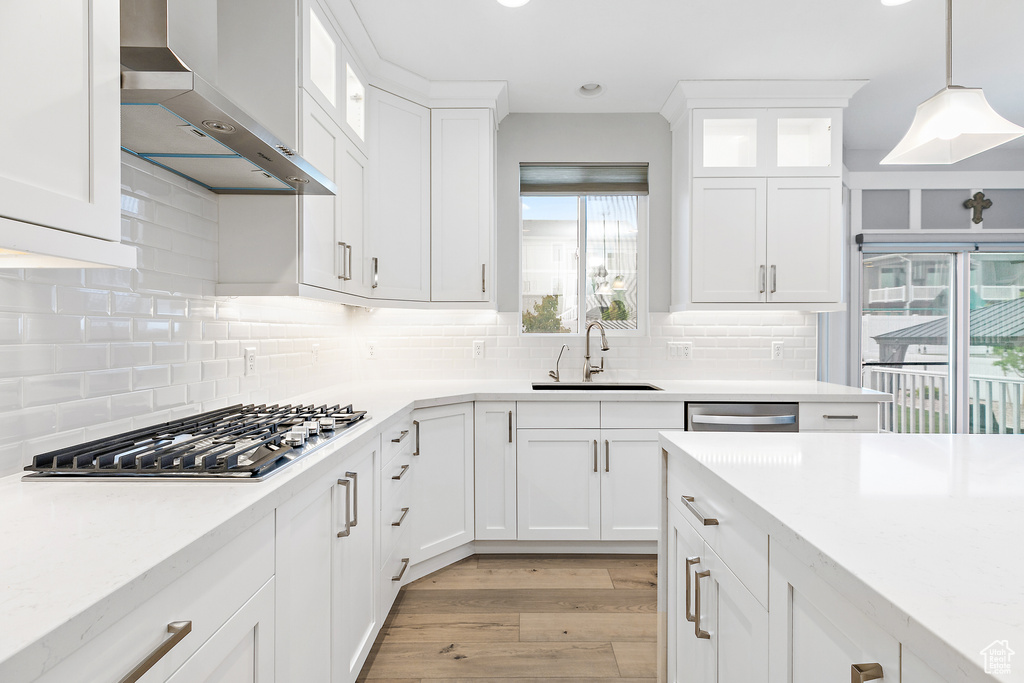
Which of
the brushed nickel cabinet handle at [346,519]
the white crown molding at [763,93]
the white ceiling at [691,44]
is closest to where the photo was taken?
the brushed nickel cabinet handle at [346,519]

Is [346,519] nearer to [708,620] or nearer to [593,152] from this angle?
[708,620]

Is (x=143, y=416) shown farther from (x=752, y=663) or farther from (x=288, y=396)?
(x=752, y=663)

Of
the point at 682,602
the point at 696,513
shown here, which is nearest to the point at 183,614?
the point at 696,513

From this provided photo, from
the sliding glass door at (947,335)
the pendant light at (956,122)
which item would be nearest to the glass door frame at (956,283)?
the sliding glass door at (947,335)

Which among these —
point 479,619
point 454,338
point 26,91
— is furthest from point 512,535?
point 26,91

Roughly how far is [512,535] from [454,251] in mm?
1648

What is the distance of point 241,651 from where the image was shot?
97 cm

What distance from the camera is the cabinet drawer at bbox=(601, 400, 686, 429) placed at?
2811 mm

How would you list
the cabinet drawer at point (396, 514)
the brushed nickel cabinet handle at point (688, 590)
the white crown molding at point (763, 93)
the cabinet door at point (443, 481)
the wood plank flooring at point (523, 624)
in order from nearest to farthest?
the brushed nickel cabinet handle at point (688, 590)
the wood plank flooring at point (523, 624)
the cabinet drawer at point (396, 514)
the cabinet door at point (443, 481)
the white crown molding at point (763, 93)

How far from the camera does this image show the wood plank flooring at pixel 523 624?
1896mm

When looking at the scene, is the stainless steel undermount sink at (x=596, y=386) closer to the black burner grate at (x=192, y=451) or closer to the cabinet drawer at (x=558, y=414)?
the cabinet drawer at (x=558, y=414)

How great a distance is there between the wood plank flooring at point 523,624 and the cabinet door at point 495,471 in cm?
19

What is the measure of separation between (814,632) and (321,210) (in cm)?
212

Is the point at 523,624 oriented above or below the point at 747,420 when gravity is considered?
below
